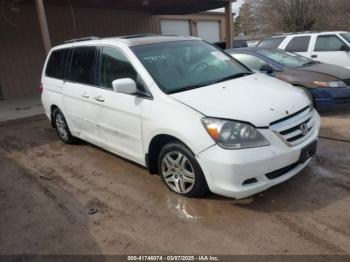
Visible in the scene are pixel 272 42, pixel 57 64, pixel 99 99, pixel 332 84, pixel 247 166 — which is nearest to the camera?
pixel 247 166

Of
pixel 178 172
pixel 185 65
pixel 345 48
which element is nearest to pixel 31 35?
pixel 185 65

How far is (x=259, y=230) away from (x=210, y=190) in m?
0.62

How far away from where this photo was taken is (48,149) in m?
6.15

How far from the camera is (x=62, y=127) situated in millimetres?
6141

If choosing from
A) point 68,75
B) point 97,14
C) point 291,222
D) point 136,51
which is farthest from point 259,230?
point 97,14

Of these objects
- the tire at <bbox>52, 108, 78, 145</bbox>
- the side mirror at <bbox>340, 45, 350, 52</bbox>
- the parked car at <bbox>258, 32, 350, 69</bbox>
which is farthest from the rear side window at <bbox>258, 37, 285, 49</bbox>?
the tire at <bbox>52, 108, 78, 145</bbox>

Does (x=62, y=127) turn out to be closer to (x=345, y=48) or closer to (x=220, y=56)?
(x=220, y=56)

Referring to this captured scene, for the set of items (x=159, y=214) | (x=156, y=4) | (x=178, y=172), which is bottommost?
(x=159, y=214)

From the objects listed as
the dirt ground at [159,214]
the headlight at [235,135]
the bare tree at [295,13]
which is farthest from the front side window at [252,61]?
the bare tree at [295,13]

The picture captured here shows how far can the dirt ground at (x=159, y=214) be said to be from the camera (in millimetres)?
3012

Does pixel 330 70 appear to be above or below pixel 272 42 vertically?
below

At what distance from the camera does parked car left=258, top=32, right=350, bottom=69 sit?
9355 millimetres

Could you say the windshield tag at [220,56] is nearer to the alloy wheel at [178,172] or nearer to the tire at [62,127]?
the alloy wheel at [178,172]

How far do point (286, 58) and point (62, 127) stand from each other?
5000 mm
